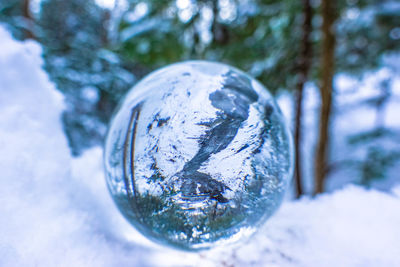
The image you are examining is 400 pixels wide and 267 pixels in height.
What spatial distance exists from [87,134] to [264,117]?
108cm

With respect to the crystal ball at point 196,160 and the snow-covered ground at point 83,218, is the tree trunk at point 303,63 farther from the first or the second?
the crystal ball at point 196,160

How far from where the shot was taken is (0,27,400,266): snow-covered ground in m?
0.70

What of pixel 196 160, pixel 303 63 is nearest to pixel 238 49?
pixel 303 63

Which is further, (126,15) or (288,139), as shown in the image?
(126,15)

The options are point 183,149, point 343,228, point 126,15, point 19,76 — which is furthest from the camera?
point 126,15

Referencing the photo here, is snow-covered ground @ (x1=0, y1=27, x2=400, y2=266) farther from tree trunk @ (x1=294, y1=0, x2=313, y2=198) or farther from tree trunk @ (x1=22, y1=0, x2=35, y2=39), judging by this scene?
tree trunk @ (x1=294, y1=0, x2=313, y2=198)

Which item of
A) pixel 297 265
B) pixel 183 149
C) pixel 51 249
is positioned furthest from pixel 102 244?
pixel 297 265

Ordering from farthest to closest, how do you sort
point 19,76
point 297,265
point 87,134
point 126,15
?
1. point 126,15
2. point 87,134
3. point 19,76
4. point 297,265

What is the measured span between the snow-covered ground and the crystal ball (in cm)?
13

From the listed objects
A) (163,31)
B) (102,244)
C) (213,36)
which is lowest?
(102,244)

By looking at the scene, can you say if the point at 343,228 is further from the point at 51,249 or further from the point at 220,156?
the point at 51,249

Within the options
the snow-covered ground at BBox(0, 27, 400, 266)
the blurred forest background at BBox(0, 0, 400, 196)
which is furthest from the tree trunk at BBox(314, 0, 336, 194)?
the snow-covered ground at BBox(0, 27, 400, 266)

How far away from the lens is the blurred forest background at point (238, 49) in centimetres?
159

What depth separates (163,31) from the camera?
7.04ft
